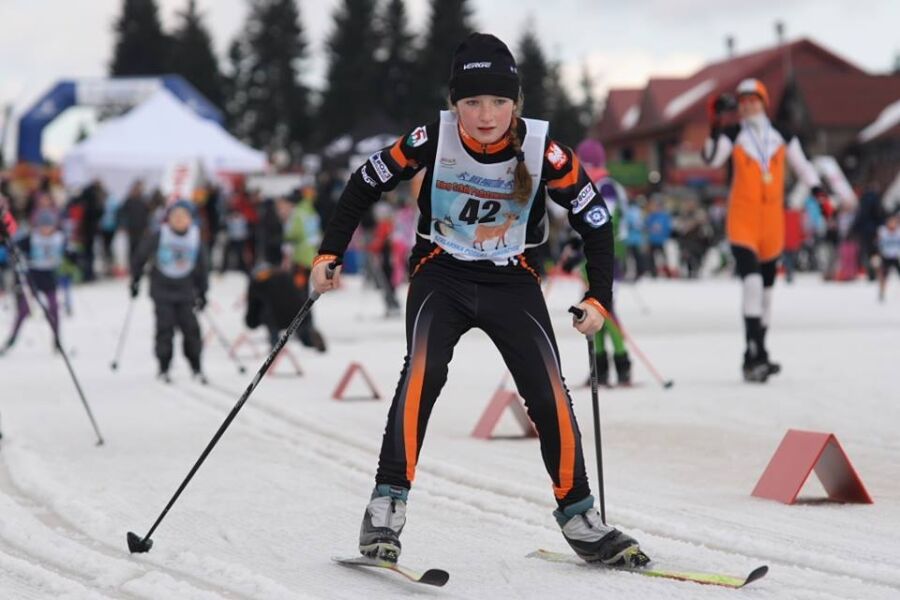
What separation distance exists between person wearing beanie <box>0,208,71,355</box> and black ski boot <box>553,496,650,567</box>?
38.1ft

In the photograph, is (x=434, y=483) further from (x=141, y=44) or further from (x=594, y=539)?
(x=141, y=44)

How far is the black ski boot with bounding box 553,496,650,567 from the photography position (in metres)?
4.79

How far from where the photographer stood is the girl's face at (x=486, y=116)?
4.73 metres

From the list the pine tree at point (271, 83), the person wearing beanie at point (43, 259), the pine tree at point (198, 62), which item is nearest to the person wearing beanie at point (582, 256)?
the person wearing beanie at point (43, 259)

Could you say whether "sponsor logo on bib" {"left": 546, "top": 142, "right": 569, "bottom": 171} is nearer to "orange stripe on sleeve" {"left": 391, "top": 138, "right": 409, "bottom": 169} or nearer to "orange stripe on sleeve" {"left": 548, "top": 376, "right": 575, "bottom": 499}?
"orange stripe on sleeve" {"left": 391, "top": 138, "right": 409, "bottom": 169}

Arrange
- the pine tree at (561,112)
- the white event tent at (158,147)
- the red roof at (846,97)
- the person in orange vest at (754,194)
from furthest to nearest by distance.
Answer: the pine tree at (561,112) → the red roof at (846,97) → the white event tent at (158,147) → the person in orange vest at (754,194)

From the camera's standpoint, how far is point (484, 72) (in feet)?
15.5

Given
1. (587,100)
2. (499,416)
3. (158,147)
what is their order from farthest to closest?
(587,100)
(158,147)
(499,416)

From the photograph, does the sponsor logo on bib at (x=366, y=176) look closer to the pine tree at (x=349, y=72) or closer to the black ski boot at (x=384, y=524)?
the black ski boot at (x=384, y=524)

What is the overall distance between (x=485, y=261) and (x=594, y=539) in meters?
0.96

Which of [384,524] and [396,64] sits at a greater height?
[396,64]

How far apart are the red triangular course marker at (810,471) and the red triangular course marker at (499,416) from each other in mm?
2310

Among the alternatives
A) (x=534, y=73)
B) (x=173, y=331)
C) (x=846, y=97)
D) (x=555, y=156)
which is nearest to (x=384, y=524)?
(x=555, y=156)

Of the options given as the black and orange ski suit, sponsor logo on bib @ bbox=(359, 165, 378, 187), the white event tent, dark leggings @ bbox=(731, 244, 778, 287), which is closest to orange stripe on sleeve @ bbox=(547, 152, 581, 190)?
the black and orange ski suit
